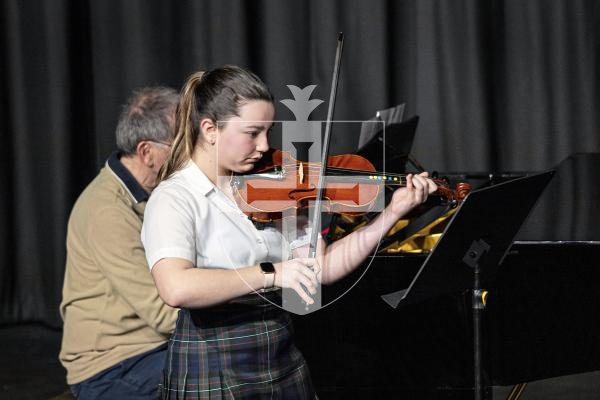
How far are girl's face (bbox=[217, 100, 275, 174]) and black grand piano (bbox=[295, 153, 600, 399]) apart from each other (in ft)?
2.57

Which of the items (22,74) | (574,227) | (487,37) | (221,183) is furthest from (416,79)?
(221,183)

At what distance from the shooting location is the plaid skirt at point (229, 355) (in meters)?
1.66

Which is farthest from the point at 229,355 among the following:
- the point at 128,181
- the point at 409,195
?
the point at 128,181

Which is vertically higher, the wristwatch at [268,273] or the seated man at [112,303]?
the wristwatch at [268,273]

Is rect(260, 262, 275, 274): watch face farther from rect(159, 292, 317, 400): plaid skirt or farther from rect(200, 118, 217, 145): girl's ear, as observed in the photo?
rect(200, 118, 217, 145): girl's ear

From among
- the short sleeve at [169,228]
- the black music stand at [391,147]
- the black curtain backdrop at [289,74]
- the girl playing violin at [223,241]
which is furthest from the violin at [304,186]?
the black curtain backdrop at [289,74]

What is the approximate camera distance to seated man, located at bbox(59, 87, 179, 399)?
2.13 meters

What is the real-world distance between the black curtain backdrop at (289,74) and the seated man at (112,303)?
2061mm

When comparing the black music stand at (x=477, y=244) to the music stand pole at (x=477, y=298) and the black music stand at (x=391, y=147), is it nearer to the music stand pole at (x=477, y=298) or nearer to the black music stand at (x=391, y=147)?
the music stand pole at (x=477, y=298)

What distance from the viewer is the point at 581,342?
2.35 metres

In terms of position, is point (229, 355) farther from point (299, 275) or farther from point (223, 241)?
point (299, 275)

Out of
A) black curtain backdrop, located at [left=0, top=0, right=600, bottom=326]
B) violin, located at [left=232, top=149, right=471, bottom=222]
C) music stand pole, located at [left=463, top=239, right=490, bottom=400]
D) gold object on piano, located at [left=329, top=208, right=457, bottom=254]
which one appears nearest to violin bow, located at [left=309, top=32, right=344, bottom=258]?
violin, located at [left=232, top=149, right=471, bottom=222]

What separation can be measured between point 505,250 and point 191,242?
2.70 feet

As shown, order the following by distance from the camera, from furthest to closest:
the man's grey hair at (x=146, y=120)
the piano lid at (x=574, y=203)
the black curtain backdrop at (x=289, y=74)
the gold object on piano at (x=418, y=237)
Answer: the black curtain backdrop at (x=289, y=74)
the piano lid at (x=574, y=203)
the gold object on piano at (x=418, y=237)
the man's grey hair at (x=146, y=120)
